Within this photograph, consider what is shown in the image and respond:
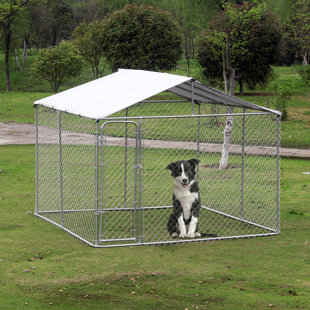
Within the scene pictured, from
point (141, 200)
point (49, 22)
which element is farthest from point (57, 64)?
point (49, 22)

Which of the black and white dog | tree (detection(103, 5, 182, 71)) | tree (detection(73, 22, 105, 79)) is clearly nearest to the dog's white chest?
the black and white dog

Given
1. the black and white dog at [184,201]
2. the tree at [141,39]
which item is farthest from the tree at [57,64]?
the black and white dog at [184,201]

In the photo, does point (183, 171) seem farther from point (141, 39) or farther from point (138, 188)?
point (141, 39)

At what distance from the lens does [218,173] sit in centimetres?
1638

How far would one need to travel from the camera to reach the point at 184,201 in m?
9.77

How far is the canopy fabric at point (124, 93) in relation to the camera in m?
9.28

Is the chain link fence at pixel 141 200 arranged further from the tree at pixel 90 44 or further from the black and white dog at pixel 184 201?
the tree at pixel 90 44

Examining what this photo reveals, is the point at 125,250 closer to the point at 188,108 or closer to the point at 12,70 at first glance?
the point at 188,108

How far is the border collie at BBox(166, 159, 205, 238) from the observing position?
9594 millimetres

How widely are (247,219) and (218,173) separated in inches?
187

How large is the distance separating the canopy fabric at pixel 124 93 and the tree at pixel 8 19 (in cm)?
3689

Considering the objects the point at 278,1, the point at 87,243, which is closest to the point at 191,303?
the point at 87,243

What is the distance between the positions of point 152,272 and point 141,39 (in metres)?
32.0

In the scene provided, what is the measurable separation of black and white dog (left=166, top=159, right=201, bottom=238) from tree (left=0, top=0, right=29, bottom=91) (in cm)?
3891
